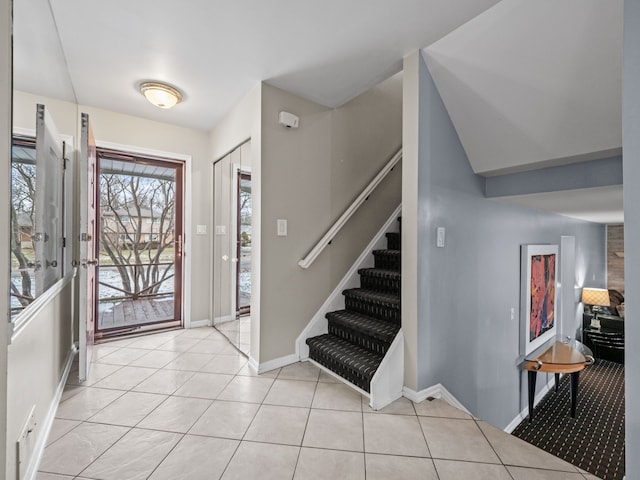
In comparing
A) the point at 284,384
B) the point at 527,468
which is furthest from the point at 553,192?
the point at 284,384

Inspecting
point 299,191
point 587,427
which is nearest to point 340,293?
point 299,191

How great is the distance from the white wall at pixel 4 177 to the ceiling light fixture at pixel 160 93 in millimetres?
1627

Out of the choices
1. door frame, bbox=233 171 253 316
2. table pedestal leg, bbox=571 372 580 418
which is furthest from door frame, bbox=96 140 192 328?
table pedestal leg, bbox=571 372 580 418

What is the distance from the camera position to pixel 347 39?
1.93 meters

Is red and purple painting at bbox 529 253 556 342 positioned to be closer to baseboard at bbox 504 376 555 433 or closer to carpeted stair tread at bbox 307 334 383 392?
baseboard at bbox 504 376 555 433

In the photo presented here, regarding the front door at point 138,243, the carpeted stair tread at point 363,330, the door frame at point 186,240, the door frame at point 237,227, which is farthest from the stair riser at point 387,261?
the front door at point 138,243

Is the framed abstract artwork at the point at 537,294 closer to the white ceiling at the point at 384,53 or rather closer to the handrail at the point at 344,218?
the white ceiling at the point at 384,53

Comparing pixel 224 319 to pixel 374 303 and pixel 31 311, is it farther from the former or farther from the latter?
pixel 31 311

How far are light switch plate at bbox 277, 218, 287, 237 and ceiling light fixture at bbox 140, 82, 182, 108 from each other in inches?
58.8

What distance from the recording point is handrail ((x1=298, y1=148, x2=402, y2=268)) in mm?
2618

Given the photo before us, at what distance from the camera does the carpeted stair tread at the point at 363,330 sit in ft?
7.36

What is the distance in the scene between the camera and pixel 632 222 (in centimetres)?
97

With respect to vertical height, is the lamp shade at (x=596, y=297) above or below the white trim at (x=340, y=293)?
below

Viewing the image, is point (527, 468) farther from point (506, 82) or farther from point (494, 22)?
point (494, 22)
